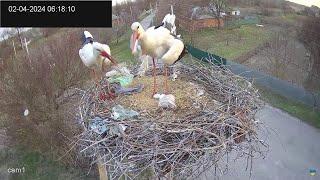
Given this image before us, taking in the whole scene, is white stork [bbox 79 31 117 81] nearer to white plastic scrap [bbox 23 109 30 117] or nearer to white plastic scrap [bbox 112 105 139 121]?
white plastic scrap [bbox 112 105 139 121]

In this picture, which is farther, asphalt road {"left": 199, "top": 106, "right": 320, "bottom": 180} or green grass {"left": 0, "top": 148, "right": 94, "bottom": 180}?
green grass {"left": 0, "top": 148, "right": 94, "bottom": 180}

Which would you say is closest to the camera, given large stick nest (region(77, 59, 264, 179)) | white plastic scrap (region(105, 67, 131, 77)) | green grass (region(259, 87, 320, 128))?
large stick nest (region(77, 59, 264, 179))

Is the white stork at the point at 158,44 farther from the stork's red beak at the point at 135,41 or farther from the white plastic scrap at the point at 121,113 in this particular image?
the white plastic scrap at the point at 121,113

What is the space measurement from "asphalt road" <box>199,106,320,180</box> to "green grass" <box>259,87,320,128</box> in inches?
8.1

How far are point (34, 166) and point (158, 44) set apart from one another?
5604mm

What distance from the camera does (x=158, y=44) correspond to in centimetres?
589

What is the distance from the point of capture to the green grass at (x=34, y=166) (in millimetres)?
9773

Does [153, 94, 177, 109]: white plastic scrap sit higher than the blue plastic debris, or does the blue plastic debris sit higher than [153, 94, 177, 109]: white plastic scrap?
[153, 94, 177, 109]: white plastic scrap

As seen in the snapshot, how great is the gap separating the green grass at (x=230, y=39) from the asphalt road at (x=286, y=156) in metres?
5.23

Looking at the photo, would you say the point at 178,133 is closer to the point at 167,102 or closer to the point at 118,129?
the point at 167,102

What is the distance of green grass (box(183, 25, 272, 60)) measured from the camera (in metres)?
16.9

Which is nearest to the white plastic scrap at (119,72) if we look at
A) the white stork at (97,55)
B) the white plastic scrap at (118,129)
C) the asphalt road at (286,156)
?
the white stork at (97,55)

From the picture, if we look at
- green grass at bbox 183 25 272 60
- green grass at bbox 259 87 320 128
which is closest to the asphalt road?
green grass at bbox 259 87 320 128

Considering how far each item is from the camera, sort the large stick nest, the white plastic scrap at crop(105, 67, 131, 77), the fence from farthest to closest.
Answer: the fence < the white plastic scrap at crop(105, 67, 131, 77) < the large stick nest
